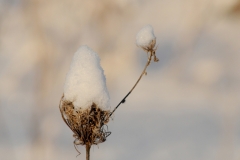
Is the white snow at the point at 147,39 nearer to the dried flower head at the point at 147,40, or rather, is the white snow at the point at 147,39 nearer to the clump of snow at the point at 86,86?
the dried flower head at the point at 147,40

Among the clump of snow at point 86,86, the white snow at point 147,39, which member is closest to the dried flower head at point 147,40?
the white snow at point 147,39

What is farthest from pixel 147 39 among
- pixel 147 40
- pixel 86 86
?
pixel 86 86

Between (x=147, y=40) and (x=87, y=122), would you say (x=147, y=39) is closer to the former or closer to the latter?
(x=147, y=40)

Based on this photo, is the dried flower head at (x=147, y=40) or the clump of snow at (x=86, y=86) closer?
the clump of snow at (x=86, y=86)

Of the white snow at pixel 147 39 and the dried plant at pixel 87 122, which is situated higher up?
the white snow at pixel 147 39

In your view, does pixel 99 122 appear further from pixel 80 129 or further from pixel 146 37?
pixel 146 37

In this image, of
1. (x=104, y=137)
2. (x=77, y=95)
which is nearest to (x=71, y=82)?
(x=77, y=95)
